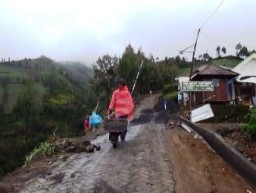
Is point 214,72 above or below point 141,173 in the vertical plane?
above

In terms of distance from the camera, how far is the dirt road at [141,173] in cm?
744

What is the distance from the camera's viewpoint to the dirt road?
7.44 metres

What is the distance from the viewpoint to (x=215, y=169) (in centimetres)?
913

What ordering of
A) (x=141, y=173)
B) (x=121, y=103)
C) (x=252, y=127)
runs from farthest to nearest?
1. (x=121, y=103)
2. (x=252, y=127)
3. (x=141, y=173)

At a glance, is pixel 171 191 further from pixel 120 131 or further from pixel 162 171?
pixel 120 131

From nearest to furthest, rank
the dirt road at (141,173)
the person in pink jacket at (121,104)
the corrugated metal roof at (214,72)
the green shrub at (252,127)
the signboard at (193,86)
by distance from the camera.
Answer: the dirt road at (141,173), the green shrub at (252,127), the person in pink jacket at (121,104), the signboard at (193,86), the corrugated metal roof at (214,72)

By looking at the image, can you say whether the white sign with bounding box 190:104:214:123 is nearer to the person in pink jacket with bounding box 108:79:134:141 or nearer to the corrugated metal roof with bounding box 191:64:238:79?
the person in pink jacket with bounding box 108:79:134:141

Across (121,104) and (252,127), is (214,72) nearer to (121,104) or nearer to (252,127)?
(121,104)

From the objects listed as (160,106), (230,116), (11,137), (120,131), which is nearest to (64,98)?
(11,137)

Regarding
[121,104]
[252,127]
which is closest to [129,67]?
[121,104]

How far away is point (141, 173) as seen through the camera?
851cm

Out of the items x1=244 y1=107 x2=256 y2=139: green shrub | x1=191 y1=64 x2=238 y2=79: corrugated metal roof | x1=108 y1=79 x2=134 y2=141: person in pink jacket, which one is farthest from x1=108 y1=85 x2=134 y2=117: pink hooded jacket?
x1=191 y1=64 x2=238 y2=79: corrugated metal roof

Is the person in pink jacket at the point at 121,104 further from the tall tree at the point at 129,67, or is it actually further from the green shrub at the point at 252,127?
the tall tree at the point at 129,67

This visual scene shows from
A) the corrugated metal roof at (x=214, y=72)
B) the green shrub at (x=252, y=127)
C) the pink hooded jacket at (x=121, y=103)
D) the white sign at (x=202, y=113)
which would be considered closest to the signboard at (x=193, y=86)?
the white sign at (x=202, y=113)
